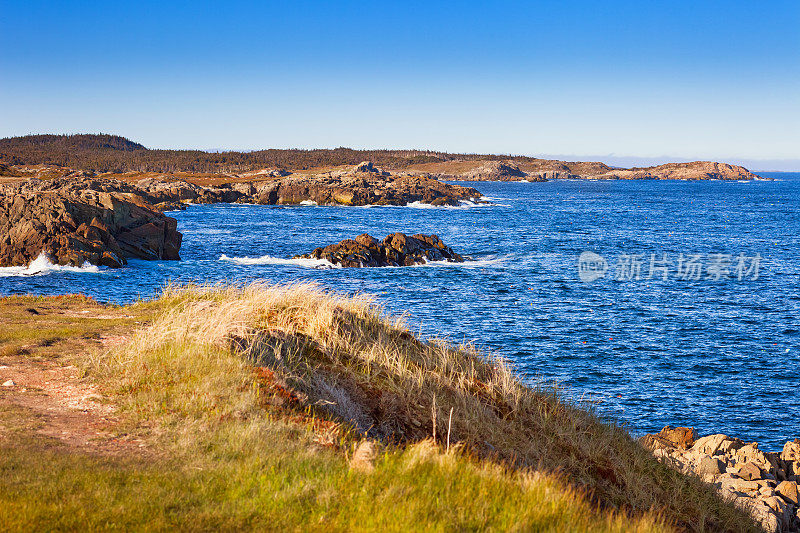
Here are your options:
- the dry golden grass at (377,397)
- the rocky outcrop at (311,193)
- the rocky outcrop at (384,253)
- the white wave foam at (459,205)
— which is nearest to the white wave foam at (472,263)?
the rocky outcrop at (384,253)

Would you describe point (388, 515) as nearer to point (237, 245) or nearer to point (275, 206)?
point (237, 245)

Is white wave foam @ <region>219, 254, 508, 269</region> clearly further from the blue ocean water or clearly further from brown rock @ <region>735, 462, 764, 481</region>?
brown rock @ <region>735, 462, 764, 481</region>

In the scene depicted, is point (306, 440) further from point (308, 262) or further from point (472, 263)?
point (472, 263)

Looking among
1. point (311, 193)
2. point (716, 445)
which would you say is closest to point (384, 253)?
point (716, 445)

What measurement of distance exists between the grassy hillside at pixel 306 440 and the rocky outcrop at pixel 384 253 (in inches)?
1194

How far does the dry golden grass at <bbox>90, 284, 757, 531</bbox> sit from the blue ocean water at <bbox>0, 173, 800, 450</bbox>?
2725 millimetres

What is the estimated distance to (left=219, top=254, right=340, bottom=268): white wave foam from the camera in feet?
145

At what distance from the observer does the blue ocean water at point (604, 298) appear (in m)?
20.1

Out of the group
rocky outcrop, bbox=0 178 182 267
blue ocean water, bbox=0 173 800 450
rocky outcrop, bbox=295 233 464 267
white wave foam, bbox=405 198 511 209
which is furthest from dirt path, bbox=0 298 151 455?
white wave foam, bbox=405 198 511 209

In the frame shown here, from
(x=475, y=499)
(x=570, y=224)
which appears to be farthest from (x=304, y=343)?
(x=570, y=224)

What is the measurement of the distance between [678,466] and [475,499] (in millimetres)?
7172

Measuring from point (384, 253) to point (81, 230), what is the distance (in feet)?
65.2

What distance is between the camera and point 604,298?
115 feet

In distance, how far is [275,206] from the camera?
11288cm
